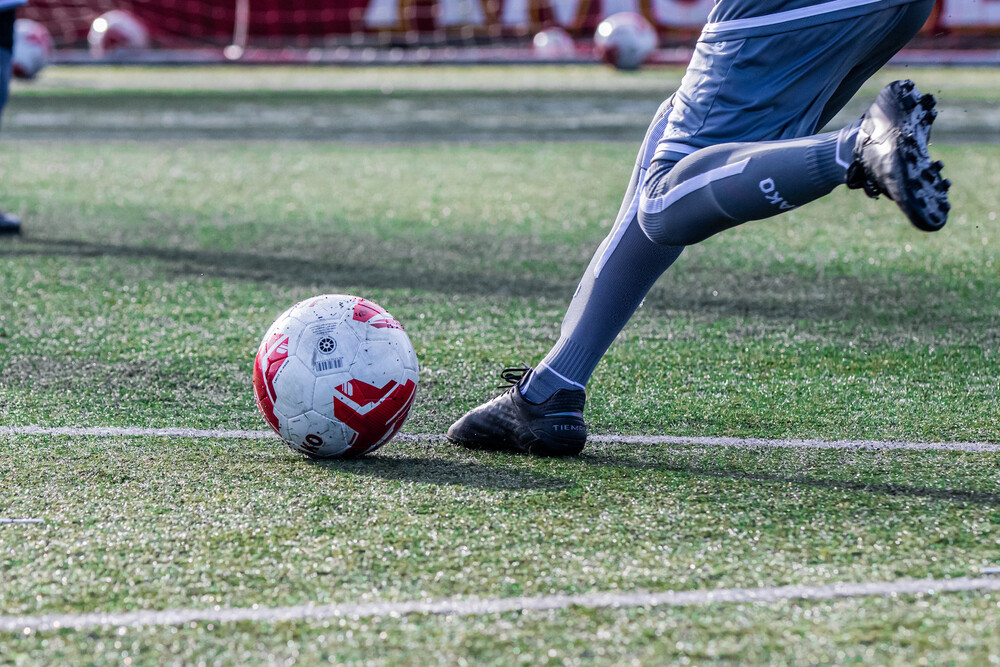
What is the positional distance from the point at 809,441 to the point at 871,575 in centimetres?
89

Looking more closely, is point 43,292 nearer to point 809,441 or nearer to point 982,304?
point 809,441

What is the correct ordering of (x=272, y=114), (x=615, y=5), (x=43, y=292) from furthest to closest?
(x=615, y=5) → (x=272, y=114) → (x=43, y=292)

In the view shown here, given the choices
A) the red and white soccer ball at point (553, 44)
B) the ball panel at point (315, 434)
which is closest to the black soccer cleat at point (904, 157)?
the ball panel at point (315, 434)

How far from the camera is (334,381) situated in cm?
279

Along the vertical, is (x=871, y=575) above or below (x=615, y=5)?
below

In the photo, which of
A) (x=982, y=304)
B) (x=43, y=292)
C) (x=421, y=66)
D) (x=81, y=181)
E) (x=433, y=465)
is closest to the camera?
(x=433, y=465)

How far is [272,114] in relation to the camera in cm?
1322

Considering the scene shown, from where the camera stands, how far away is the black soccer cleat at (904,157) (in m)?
2.18

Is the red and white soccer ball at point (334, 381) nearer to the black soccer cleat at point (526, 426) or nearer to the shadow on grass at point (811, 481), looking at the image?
the black soccer cleat at point (526, 426)

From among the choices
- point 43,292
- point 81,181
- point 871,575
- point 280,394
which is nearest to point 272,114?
point 81,181

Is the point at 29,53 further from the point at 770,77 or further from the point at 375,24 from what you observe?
the point at 770,77

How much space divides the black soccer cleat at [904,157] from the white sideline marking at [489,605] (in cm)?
66

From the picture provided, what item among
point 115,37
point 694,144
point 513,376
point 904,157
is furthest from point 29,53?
point 904,157

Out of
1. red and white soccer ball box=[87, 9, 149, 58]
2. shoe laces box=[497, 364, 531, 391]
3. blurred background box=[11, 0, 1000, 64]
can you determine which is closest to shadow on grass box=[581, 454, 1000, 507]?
shoe laces box=[497, 364, 531, 391]
